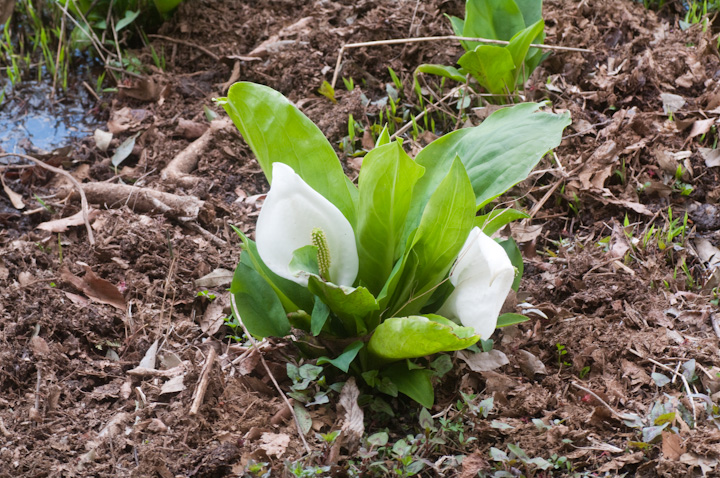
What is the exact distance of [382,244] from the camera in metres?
1.32

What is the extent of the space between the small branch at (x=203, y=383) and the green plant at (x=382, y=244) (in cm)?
12

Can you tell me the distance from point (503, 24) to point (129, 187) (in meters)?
1.31

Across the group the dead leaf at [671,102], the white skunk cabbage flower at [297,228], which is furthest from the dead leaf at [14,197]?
the dead leaf at [671,102]

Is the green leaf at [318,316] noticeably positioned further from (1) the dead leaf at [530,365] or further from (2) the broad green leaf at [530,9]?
(2) the broad green leaf at [530,9]

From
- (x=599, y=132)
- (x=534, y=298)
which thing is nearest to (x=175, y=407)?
(x=534, y=298)

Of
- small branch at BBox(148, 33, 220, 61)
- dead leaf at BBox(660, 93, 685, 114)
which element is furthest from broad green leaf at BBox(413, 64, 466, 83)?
small branch at BBox(148, 33, 220, 61)

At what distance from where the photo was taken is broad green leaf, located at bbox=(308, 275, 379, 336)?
1.20 metres

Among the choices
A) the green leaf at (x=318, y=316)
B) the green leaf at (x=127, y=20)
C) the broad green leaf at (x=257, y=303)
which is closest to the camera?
the green leaf at (x=318, y=316)

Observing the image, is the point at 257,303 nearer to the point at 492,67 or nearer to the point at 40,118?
the point at 492,67

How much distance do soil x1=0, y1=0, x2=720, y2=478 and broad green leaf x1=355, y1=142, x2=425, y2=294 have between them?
0.97 ft

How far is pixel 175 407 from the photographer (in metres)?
1.40

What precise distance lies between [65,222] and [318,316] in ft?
3.60

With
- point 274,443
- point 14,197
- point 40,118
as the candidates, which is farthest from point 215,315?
point 40,118

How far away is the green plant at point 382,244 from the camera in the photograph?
121cm
